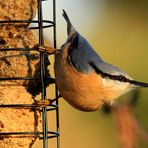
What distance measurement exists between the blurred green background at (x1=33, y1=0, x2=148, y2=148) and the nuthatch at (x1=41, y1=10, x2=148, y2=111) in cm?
184

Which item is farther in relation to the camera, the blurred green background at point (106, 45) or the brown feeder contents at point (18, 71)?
the blurred green background at point (106, 45)

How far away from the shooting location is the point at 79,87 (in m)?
4.23

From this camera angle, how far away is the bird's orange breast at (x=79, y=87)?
13.7ft

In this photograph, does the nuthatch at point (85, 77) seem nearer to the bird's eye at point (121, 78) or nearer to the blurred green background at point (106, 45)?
the bird's eye at point (121, 78)

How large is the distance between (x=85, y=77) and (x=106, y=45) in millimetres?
2620

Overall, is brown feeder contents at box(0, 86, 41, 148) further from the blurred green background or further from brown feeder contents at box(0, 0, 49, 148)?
the blurred green background

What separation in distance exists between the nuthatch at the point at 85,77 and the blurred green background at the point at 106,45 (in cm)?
184

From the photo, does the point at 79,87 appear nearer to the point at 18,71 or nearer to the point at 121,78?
the point at 121,78

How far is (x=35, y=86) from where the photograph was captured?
4211mm

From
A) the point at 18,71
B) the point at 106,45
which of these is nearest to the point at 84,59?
the point at 18,71

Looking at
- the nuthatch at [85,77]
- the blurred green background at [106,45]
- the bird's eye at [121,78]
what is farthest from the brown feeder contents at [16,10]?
the blurred green background at [106,45]

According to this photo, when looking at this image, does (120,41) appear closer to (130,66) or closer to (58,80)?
(130,66)

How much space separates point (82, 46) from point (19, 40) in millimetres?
390

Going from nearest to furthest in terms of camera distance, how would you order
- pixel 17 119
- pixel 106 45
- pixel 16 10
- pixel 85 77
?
pixel 17 119 < pixel 16 10 < pixel 85 77 < pixel 106 45
